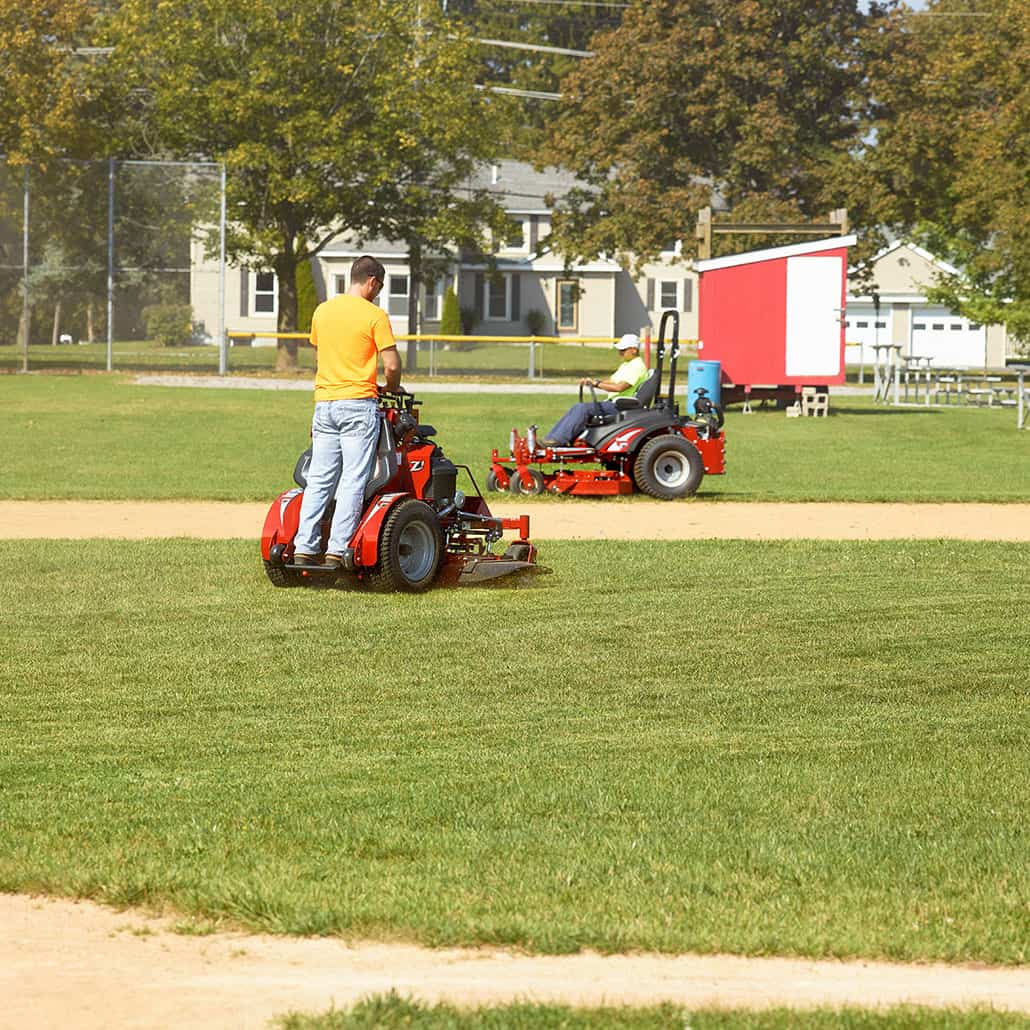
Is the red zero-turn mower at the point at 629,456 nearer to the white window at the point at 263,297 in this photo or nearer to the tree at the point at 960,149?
the tree at the point at 960,149

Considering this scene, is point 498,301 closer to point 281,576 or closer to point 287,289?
point 287,289

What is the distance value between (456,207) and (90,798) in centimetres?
4057

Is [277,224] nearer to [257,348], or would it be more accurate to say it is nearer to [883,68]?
[257,348]

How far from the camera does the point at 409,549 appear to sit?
11.0 metres

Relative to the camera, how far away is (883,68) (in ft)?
166

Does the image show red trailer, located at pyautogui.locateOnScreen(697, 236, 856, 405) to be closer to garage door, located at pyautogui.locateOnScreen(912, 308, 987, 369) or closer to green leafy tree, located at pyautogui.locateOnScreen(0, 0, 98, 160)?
green leafy tree, located at pyautogui.locateOnScreen(0, 0, 98, 160)

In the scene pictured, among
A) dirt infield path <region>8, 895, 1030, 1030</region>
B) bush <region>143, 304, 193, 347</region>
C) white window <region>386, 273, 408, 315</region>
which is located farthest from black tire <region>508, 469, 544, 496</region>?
white window <region>386, 273, 408, 315</region>

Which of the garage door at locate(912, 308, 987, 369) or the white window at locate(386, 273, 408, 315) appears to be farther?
the garage door at locate(912, 308, 987, 369)

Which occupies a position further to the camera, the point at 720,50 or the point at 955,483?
the point at 720,50

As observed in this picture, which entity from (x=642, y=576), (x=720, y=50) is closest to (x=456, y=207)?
(x=720, y=50)

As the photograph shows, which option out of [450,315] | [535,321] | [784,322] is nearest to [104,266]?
[784,322]

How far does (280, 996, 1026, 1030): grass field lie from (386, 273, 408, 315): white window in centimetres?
6234

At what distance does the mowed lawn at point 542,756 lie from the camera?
5.03 m

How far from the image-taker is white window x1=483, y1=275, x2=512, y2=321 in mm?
70125
